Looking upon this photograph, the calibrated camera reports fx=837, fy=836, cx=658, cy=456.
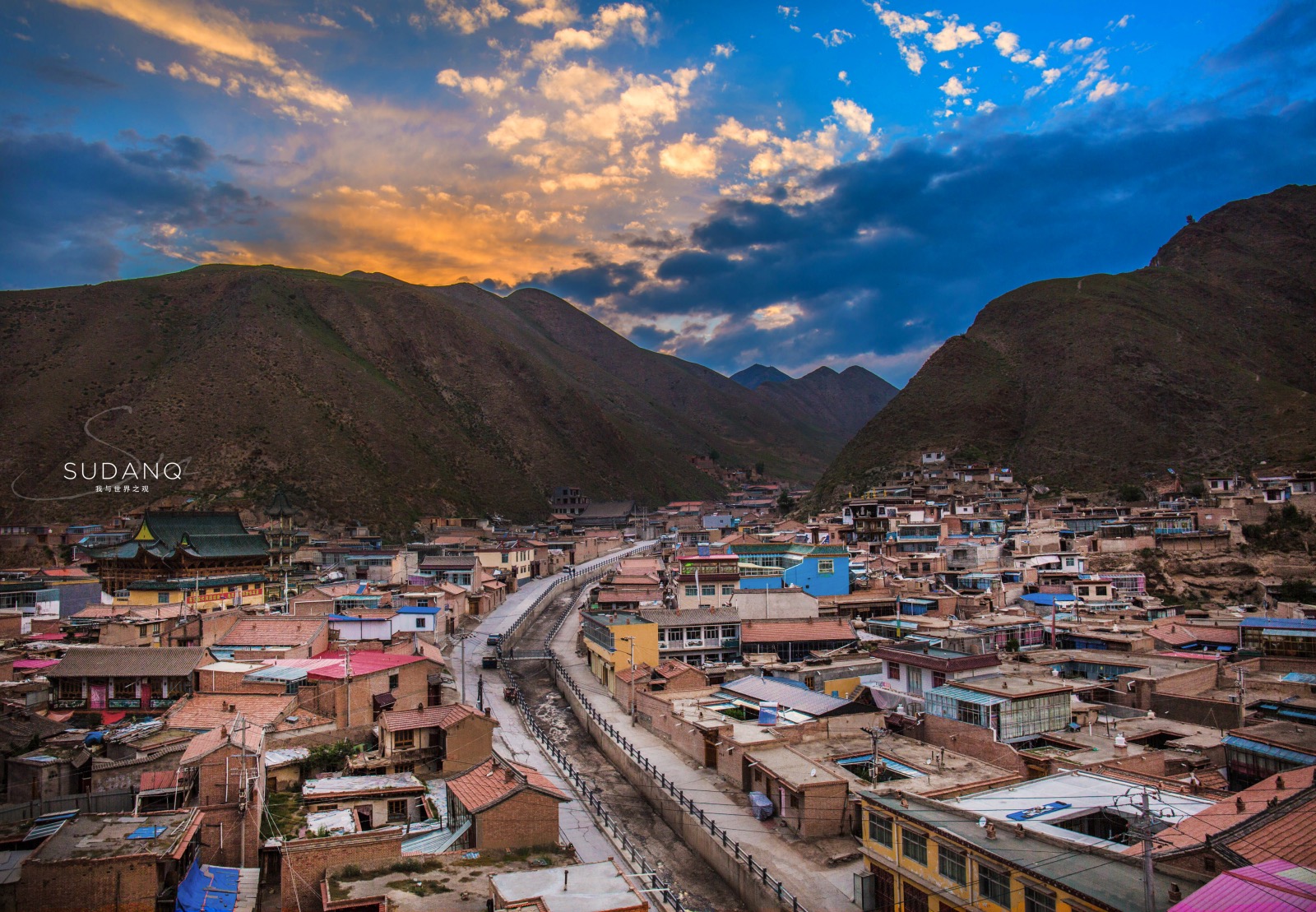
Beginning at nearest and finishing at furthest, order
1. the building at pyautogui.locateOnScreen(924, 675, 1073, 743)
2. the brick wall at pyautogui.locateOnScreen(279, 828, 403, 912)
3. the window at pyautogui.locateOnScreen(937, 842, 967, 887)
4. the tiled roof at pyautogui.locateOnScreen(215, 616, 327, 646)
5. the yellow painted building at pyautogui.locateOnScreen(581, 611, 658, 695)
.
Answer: the brick wall at pyautogui.locateOnScreen(279, 828, 403, 912) < the window at pyautogui.locateOnScreen(937, 842, 967, 887) < the building at pyautogui.locateOnScreen(924, 675, 1073, 743) < the tiled roof at pyautogui.locateOnScreen(215, 616, 327, 646) < the yellow painted building at pyautogui.locateOnScreen(581, 611, 658, 695)

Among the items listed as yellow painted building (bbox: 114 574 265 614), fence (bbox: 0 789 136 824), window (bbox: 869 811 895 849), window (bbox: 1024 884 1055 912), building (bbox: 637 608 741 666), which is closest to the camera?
window (bbox: 1024 884 1055 912)

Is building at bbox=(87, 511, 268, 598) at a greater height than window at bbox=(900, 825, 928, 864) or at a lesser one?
greater

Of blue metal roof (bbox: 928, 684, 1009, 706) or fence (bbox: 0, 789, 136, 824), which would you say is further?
blue metal roof (bbox: 928, 684, 1009, 706)

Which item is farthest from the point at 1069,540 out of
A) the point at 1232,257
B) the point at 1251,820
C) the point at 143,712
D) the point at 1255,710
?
the point at 1232,257

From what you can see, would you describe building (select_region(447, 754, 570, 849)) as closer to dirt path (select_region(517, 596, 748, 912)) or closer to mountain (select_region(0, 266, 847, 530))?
dirt path (select_region(517, 596, 748, 912))

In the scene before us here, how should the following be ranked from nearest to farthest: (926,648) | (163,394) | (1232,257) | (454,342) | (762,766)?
(762,766), (926,648), (163,394), (1232,257), (454,342)

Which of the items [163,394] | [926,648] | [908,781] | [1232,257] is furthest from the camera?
[1232,257]

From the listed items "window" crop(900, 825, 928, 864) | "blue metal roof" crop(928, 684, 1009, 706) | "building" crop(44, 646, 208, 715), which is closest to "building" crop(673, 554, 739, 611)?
"blue metal roof" crop(928, 684, 1009, 706)

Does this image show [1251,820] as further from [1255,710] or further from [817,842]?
[1255,710]
